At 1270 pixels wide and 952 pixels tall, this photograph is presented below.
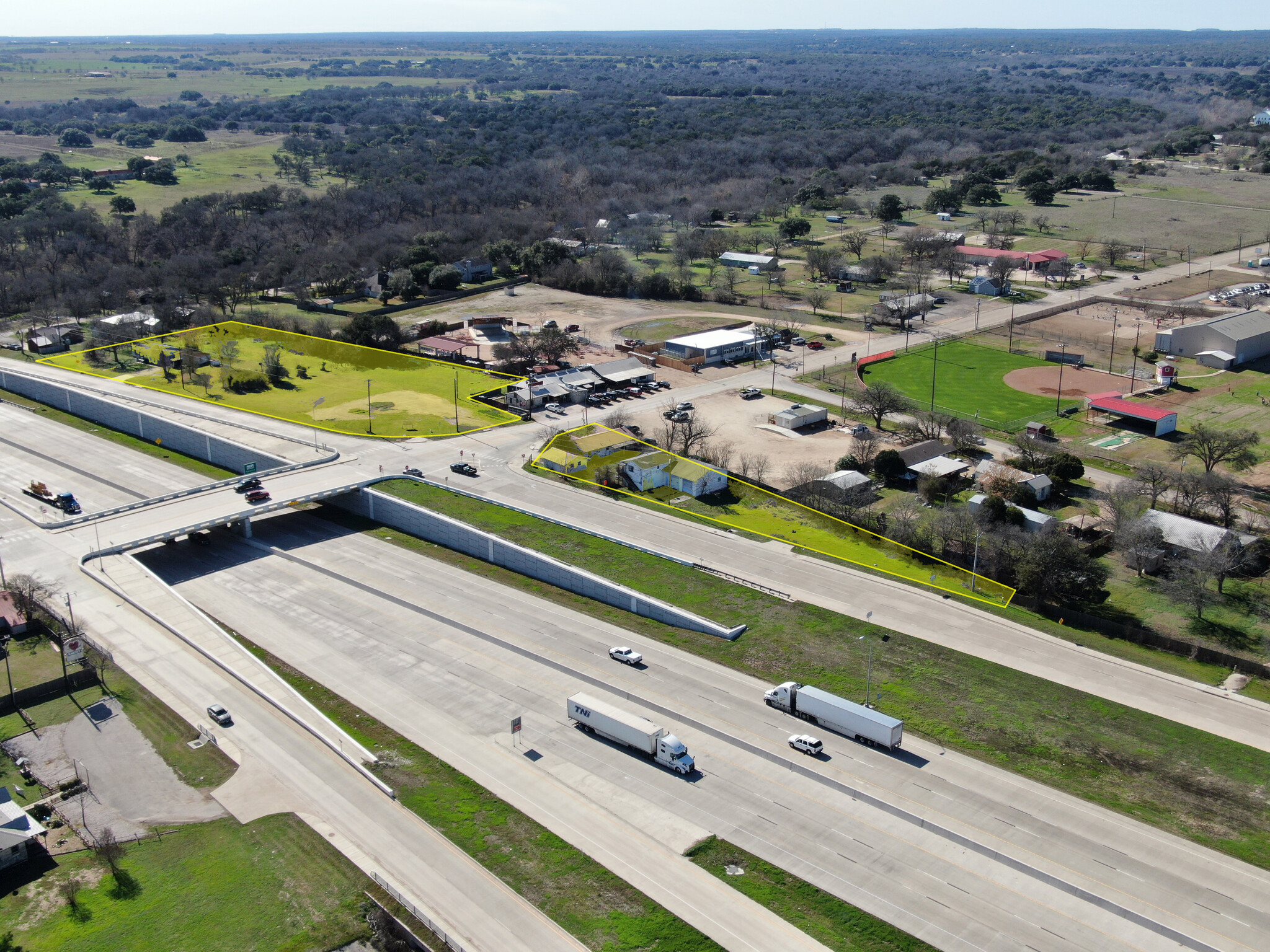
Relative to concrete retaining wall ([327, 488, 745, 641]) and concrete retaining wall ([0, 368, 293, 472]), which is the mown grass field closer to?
concrete retaining wall ([327, 488, 745, 641])

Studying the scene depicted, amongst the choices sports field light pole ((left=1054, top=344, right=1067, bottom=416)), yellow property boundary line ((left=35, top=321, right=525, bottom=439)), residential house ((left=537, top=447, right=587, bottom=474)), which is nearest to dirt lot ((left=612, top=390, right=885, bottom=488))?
residential house ((left=537, top=447, right=587, bottom=474))

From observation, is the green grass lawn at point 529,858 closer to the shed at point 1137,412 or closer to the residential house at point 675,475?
the residential house at point 675,475

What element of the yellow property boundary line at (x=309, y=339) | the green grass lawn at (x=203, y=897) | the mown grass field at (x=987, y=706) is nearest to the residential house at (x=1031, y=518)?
the mown grass field at (x=987, y=706)

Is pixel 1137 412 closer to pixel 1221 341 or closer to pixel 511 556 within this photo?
pixel 1221 341

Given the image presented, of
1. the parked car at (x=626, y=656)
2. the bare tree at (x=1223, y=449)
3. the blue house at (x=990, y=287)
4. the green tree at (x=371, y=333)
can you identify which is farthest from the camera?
the blue house at (x=990, y=287)

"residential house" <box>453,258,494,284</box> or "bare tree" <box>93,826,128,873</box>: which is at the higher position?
"residential house" <box>453,258,494,284</box>

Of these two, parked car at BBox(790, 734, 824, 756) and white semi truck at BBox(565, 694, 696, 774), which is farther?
parked car at BBox(790, 734, 824, 756)

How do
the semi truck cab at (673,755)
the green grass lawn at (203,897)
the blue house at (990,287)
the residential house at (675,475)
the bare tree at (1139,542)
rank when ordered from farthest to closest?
the blue house at (990,287), the residential house at (675,475), the bare tree at (1139,542), the semi truck cab at (673,755), the green grass lawn at (203,897)
